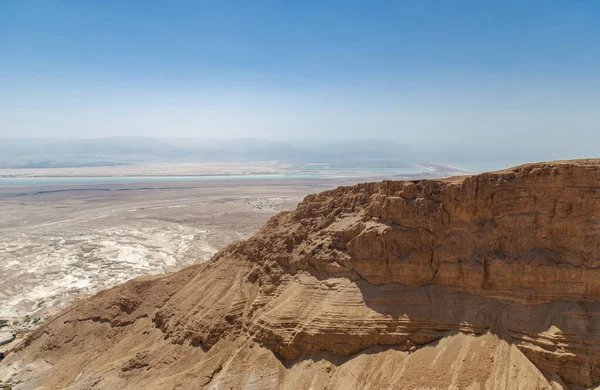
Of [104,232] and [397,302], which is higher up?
[397,302]

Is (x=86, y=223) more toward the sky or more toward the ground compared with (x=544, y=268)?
more toward the ground

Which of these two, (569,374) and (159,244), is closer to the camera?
(569,374)

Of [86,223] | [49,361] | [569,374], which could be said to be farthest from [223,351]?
[86,223]

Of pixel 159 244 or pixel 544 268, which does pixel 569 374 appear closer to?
pixel 544 268

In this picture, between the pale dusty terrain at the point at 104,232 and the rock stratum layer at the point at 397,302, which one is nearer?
the rock stratum layer at the point at 397,302

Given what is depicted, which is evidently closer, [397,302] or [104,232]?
[397,302]
